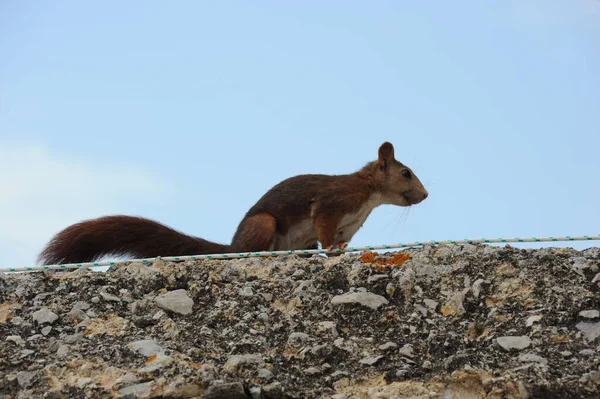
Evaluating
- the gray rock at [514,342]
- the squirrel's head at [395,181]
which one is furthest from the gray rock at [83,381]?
the squirrel's head at [395,181]

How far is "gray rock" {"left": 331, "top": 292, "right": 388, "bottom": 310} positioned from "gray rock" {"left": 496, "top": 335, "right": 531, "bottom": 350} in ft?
2.24

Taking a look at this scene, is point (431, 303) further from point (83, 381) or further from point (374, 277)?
point (83, 381)

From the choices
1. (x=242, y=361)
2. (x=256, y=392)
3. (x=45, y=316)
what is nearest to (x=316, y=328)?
(x=242, y=361)

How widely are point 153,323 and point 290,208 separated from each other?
3261mm

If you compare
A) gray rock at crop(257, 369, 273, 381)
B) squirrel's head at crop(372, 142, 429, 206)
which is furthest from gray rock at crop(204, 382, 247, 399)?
squirrel's head at crop(372, 142, 429, 206)

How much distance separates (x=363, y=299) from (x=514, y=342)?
2.69 feet

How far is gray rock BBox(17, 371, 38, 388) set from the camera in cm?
391

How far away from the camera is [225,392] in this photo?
3.73 metres

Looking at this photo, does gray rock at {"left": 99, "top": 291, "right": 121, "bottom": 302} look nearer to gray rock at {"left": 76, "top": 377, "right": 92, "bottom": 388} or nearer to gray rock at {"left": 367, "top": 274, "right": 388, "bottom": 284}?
gray rock at {"left": 76, "top": 377, "right": 92, "bottom": 388}

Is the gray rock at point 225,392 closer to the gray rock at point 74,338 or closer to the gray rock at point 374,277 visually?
the gray rock at point 74,338

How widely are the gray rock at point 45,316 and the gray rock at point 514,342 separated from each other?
2.16 metres

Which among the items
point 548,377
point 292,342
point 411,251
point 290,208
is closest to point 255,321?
point 292,342

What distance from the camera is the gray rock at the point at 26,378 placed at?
12.8ft

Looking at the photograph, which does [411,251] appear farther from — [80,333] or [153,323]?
[80,333]
